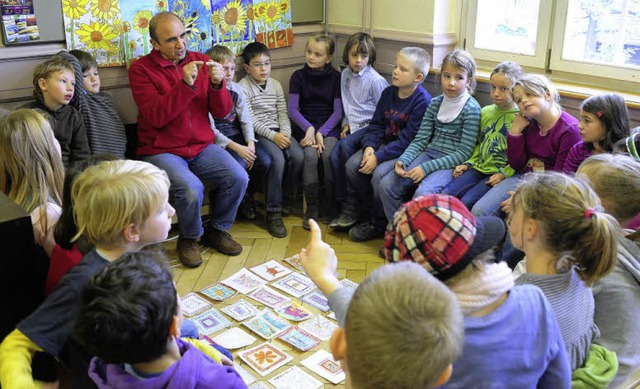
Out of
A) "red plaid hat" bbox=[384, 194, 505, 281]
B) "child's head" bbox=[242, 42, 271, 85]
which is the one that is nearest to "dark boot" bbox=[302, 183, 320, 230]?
"child's head" bbox=[242, 42, 271, 85]

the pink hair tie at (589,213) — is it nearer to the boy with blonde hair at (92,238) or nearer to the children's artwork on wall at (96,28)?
the boy with blonde hair at (92,238)

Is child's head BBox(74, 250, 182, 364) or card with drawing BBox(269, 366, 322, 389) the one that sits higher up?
child's head BBox(74, 250, 182, 364)

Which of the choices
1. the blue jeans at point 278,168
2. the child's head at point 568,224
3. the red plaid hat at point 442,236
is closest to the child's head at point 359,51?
the blue jeans at point 278,168

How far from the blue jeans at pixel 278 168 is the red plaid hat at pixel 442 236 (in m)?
2.38

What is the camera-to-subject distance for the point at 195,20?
3678 millimetres

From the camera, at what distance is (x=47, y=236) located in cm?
203

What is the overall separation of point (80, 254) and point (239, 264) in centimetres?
155

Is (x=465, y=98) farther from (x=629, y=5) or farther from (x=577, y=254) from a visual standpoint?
(x=577, y=254)

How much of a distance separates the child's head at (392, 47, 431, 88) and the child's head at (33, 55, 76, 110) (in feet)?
5.64

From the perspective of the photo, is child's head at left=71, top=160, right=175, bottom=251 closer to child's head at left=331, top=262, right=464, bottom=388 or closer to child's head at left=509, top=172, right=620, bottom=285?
child's head at left=331, top=262, right=464, bottom=388

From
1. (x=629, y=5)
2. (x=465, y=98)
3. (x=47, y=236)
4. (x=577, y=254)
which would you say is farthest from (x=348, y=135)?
(x=577, y=254)

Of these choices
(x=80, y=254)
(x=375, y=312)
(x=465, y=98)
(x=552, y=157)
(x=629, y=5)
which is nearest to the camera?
(x=375, y=312)

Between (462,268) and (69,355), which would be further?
(69,355)

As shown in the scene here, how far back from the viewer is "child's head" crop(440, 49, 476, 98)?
3.24 m
